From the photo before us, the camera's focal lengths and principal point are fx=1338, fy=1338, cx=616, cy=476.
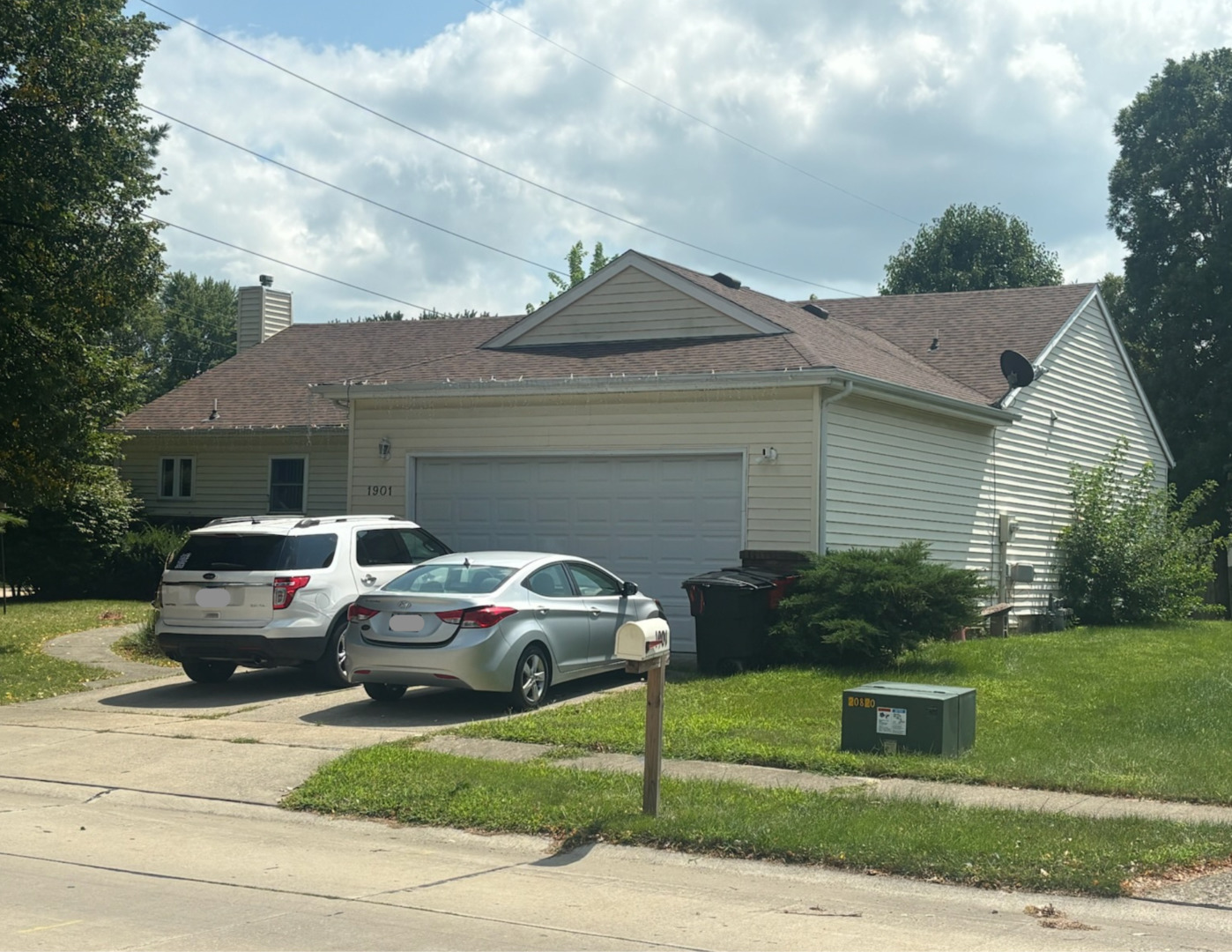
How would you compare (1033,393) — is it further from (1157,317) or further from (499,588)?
(1157,317)

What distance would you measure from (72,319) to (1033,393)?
1506 cm

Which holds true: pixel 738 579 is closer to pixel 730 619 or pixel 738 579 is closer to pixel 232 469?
pixel 730 619

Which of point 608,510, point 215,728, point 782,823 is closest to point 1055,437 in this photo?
point 608,510

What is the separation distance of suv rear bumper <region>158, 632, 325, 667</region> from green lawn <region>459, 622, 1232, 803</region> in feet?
8.65

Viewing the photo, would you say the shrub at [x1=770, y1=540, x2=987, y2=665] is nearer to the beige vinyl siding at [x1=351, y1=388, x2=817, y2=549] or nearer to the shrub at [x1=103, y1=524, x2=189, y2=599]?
the beige vinyl siding at [x1=351, y1=388, x2=817, y2=549]

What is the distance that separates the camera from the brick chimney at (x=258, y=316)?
110 ft

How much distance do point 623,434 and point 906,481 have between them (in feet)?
13.6

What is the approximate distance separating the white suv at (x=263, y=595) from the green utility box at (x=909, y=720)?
5395 millimetres

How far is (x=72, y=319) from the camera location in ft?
55.5

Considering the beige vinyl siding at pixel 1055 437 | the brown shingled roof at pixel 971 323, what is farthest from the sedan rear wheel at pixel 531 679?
the beige vinyl siding at pixel 1055 437

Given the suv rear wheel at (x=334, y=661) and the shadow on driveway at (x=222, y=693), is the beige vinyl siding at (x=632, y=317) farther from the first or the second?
the suv rear wheel at (x=334, y=661)

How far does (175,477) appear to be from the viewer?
27750 mm

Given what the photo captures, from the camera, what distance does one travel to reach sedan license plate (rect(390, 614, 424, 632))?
12.2 meters

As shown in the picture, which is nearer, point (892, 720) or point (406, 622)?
point (892, 720)
